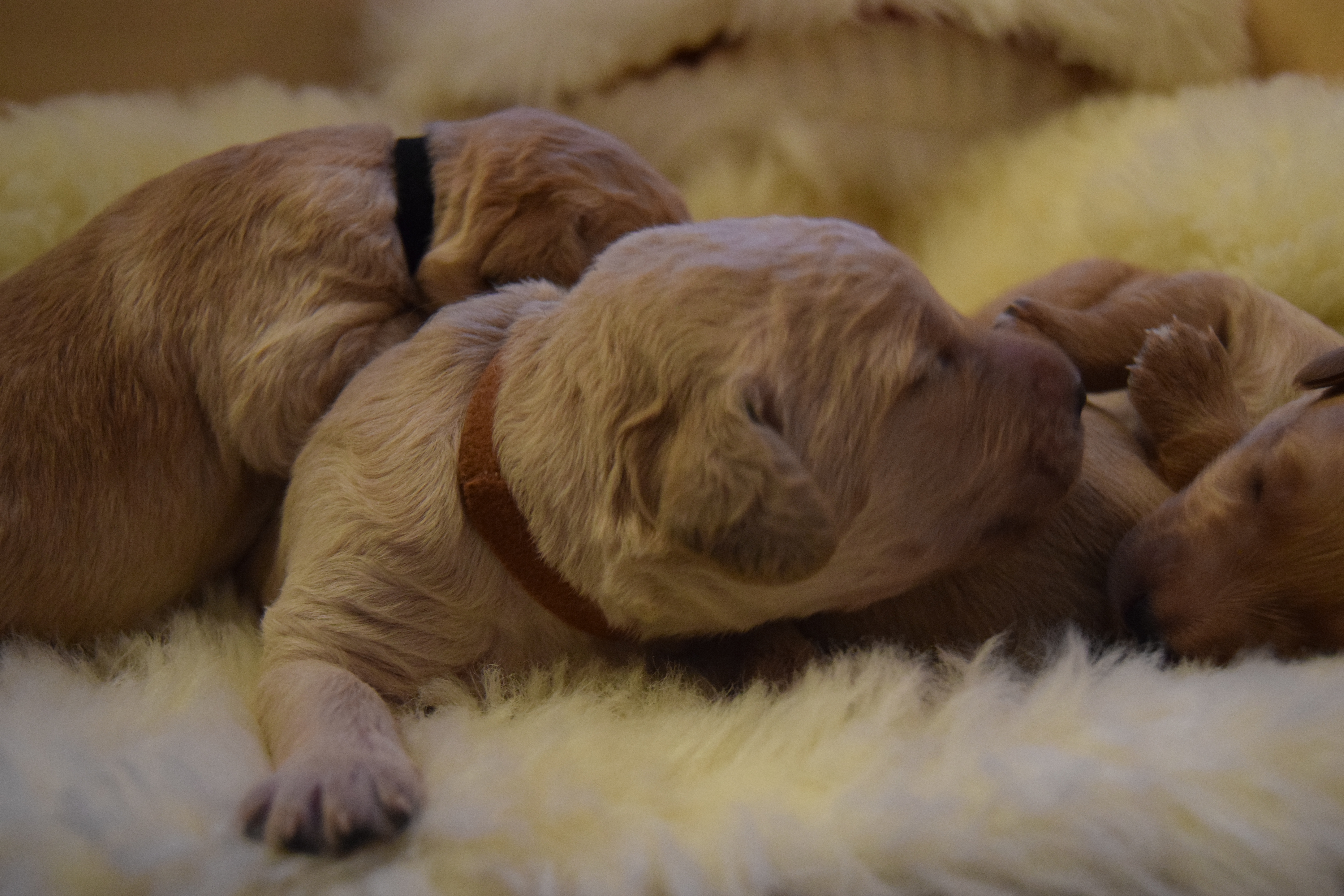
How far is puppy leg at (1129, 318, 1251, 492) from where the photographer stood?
148cm

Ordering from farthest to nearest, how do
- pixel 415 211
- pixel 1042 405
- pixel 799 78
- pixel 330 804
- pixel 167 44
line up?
1. pixel 167 44
2. pixel 799 78
3. pixel 415 211
4. pixel 1042 405
5. pixel 330 804

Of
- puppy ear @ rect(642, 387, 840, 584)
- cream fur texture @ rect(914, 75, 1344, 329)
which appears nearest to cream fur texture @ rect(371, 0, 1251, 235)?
cream fur texture @ rect(914, 75, 1344, 329)

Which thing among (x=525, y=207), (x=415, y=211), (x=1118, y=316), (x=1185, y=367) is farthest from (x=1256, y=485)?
(x=415, y=211)

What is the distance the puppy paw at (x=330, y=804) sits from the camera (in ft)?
2.95

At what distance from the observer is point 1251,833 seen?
0.89 m

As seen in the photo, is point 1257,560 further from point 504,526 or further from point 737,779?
point 504,526

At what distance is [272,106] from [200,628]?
132 cm

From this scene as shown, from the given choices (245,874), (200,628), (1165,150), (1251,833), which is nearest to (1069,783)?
(1251,833)

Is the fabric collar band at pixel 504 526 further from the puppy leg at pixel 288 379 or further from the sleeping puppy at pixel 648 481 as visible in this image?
the puppy leg at pixel 288 379

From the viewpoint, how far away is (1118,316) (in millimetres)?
1688

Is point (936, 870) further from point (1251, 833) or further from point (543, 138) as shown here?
point (543, 138)

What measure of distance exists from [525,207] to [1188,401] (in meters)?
1.01

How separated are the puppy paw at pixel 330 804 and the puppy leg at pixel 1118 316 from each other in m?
1.12

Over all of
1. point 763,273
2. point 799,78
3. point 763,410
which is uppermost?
point 799,78
